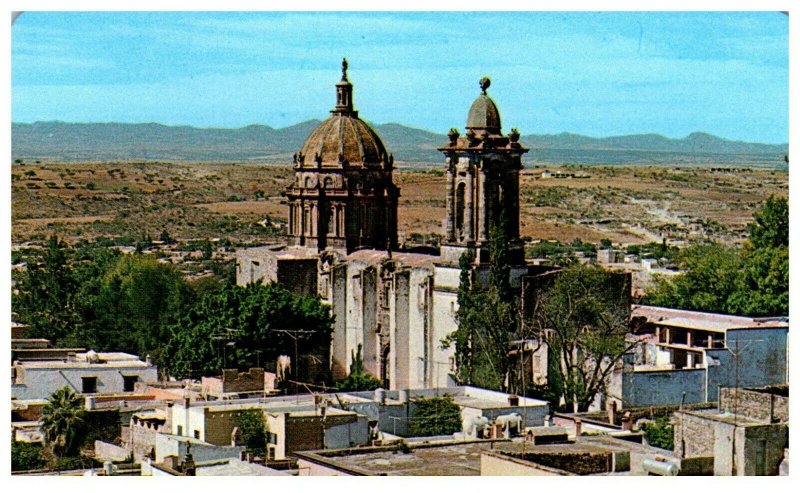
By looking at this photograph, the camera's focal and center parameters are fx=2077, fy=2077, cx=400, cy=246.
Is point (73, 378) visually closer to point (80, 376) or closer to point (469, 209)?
point (80, 376)

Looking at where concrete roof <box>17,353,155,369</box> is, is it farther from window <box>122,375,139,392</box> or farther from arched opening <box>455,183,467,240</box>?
arched opening <box>455,183,467,240</box>

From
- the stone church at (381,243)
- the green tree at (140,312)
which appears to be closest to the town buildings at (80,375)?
the green tree at (140,312)

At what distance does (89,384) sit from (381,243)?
501 inches

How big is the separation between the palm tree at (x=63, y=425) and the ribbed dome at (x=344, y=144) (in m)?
17.2

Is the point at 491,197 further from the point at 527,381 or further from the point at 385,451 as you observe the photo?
the point at 385,451

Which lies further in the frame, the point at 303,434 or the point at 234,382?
the point at 234,382

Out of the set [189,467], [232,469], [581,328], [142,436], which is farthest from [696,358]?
[189,467]

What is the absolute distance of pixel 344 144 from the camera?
181ft

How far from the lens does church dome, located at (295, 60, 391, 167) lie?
55.0 m

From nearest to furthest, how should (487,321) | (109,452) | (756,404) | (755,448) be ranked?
1. (755,448)
2. (756,404)
3. (109,452)
4. (487,321)

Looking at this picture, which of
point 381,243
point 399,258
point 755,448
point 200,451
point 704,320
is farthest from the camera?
point 381,243

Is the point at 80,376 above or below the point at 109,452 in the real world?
above

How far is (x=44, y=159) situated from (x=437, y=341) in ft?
254

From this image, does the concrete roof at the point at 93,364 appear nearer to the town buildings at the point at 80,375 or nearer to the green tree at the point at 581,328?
the town buildings at the point at 80,375
